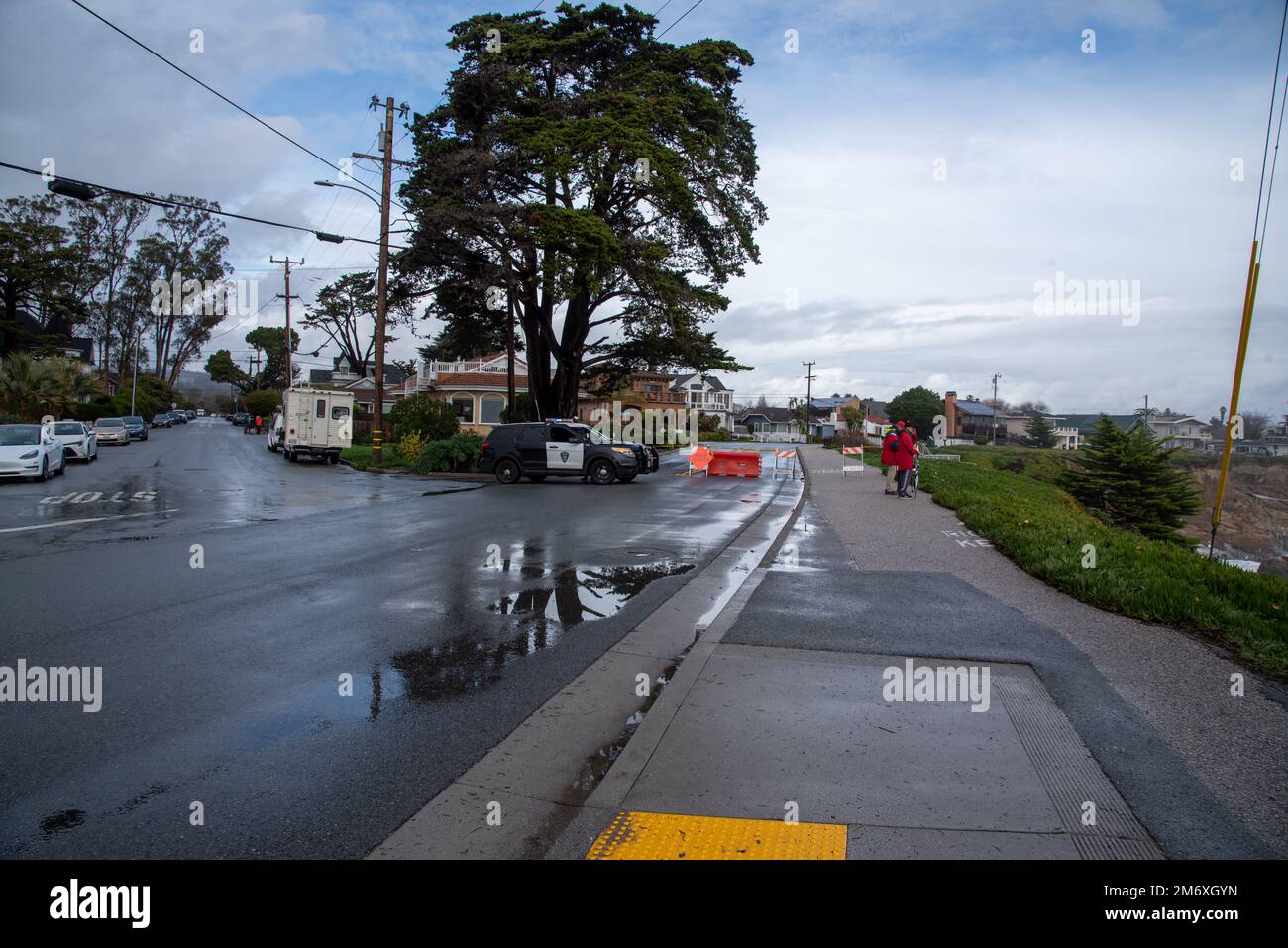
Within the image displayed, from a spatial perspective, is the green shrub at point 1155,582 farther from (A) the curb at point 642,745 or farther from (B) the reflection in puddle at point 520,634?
(B) the reflection in puddle at point 520,634

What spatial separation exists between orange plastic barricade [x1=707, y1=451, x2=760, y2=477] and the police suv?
20.2 feet

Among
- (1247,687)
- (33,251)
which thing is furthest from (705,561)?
(33,251)

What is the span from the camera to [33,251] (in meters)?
48.8

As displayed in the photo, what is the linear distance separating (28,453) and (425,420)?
13078 mm

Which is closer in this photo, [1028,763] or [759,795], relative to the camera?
[759,795]

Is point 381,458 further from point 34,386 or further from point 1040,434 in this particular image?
A: point 1040,434

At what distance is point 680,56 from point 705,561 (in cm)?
2640

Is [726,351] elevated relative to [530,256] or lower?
lower

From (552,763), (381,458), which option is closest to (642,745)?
(552,763)

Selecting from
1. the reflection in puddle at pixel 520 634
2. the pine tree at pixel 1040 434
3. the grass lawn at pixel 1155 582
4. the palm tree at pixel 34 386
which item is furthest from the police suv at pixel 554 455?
the pine tree at pixel 1040 434

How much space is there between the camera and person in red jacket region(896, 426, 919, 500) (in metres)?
18.4
